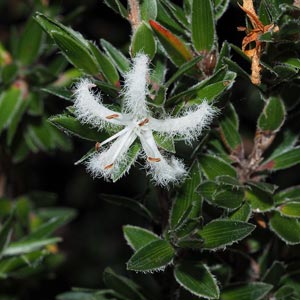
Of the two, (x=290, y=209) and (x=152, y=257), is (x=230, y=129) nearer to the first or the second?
(x=290, y=209)

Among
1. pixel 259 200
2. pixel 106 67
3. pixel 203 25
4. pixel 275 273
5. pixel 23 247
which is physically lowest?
pixel 23 247

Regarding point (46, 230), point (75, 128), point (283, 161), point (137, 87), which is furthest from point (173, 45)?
point (46, 230)

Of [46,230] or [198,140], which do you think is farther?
[46,230]

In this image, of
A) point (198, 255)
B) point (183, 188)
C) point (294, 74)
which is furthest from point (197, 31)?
point (198, 255)

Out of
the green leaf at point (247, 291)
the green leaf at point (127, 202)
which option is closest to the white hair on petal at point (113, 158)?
the green leaf at point (127, 202)

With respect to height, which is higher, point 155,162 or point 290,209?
point 155,162

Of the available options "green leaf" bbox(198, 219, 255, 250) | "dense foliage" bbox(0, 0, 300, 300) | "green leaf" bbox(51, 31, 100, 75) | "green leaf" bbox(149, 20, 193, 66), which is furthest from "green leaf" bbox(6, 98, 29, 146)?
"green leaf" bbox(198, 219, 255, 250)

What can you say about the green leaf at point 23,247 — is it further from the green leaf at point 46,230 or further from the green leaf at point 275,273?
the green leaf at point 275,273
